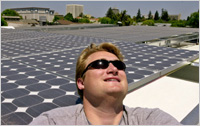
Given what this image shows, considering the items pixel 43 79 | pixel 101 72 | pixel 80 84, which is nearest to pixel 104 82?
pixel 101 72

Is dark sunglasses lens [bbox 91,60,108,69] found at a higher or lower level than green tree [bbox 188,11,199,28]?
lower

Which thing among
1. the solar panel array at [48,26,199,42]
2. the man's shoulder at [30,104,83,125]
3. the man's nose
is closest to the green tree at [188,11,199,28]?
the solar panel array at [48,26,199,42]

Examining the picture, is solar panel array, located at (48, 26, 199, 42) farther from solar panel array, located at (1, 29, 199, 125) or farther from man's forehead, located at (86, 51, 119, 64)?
man's forehead, located at (86, 51, 119, 64)

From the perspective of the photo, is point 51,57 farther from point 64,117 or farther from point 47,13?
point 47,13

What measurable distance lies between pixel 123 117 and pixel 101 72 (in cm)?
60

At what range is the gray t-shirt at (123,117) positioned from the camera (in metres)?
2.27

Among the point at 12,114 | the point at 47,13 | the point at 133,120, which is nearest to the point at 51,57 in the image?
the point at 12,114

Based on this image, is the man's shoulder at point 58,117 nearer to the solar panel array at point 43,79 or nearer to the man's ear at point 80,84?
the man's ear at point 80,84

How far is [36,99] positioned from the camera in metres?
3.89

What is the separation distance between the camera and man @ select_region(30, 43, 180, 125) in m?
2.27

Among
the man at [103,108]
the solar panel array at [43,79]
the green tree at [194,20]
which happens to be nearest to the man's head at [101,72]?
the man at [103,108]

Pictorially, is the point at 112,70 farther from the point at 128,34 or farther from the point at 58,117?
the point at 128,34

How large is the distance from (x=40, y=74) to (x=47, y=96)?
1.53 metres

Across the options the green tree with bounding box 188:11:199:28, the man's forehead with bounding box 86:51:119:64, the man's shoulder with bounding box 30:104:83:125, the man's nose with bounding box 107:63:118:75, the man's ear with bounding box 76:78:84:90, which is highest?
the green tree with bounding box 188:11:199:28
